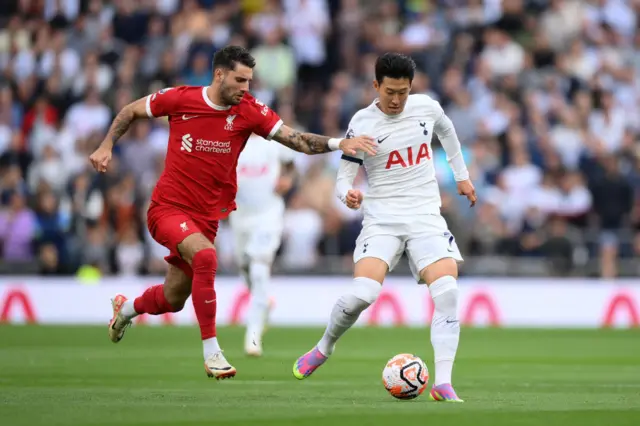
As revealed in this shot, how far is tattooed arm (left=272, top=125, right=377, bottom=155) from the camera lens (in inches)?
412

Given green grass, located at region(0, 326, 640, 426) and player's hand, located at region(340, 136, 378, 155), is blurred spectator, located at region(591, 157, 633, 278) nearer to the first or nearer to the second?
green grass, located at region(0, 326, 640, 426)

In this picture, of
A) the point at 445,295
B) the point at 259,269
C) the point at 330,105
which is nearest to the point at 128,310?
the point at 445,295

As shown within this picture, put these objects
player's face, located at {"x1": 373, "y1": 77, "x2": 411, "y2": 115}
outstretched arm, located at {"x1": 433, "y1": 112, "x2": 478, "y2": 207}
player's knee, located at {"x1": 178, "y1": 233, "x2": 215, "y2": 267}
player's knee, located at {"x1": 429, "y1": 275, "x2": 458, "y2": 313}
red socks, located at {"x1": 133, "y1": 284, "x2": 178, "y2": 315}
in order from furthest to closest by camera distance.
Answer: red socks, located at {"x1": 133, "y1": 284, "x2": 178, "y2": 315} → player's knee, located at {"x1": 178, "y1": 233, "x2": 215, "y2": 267} → outstretched arm, located at {"x1": 433, "y1": 112, "x2": 478, "y2": 207} → player's face, located at {"x1": 373, "y1": 77, "x2": 411, "y2": 115} → player's knee, located at {"x1": 429, "y1": 275, "x2": 458, "y2": 313}

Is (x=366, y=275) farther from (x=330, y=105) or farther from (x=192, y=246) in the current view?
(x=330, y=105)

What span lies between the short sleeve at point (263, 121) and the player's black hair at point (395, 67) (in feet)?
4.56

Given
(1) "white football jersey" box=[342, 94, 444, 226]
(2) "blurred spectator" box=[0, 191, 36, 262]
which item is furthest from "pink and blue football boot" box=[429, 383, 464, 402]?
(2) "blurred spectator" box=[0, 191, 36, 262]

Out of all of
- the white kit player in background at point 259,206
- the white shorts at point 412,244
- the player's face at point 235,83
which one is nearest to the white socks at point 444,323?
the white shorts at point 412,244

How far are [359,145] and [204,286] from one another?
1.81 meters

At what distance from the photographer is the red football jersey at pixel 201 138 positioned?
1132cm

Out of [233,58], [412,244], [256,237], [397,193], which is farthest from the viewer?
[256,237]

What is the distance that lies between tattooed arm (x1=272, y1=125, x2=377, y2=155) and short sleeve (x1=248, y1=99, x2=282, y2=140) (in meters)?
0.05

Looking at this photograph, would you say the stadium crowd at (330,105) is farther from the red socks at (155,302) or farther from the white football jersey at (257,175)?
the red socks at (155,302)

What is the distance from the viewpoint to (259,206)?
16.3m

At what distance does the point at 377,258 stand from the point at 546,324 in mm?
12726
